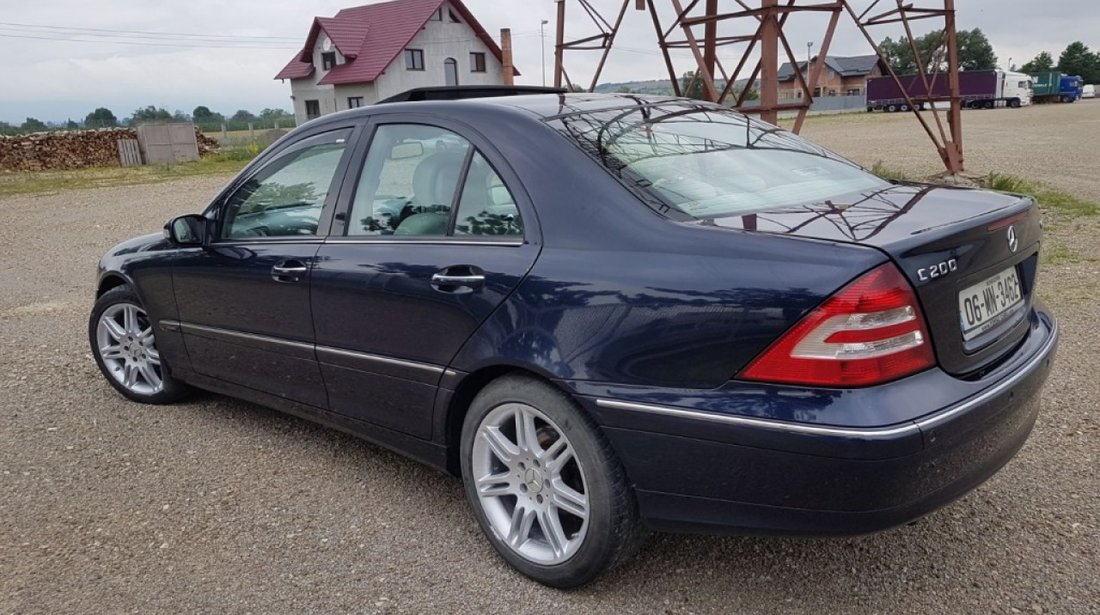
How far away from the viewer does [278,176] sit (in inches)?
151

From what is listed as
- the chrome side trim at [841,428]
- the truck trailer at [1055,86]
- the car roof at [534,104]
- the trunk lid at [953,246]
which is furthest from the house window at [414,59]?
the truck trailer at [1055,86]

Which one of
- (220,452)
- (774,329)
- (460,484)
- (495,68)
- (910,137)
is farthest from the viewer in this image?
(495,68)

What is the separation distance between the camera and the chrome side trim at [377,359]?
2.99 meters

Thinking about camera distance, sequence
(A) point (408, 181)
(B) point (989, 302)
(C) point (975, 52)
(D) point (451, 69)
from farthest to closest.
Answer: (C) point (975, 52) → (D) point (451, 69) → (A) point (408, 181) → (B) point (989, 302)

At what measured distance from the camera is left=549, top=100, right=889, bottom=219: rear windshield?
2736mm

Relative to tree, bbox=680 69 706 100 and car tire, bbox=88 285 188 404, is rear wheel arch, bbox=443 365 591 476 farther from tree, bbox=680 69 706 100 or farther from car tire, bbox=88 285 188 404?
tree, bbox=680 69 706 100

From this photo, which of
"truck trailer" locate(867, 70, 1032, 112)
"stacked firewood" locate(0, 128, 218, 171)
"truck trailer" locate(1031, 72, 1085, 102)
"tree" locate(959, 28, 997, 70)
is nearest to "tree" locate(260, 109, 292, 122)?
"stacked firewood" locate(0, 128, 218, 171)

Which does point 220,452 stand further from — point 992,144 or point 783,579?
point 992,144

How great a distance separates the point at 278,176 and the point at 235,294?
1.87ft

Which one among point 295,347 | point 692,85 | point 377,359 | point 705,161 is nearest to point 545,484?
point 377,359

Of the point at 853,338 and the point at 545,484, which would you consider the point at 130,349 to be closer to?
the point at 545,484

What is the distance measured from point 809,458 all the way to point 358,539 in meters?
1.77

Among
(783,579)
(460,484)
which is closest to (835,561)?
(783,579)

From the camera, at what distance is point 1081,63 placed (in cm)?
9712
